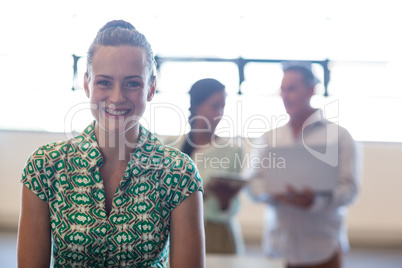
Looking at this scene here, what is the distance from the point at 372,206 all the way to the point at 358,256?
17.4 inches

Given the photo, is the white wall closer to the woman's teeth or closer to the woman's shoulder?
the woman's shoulder

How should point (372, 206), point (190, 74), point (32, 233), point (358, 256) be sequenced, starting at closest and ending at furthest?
1. point (32, 233)
2. point (358, 256)
3. point (190, 74)
4. point (372, 206)

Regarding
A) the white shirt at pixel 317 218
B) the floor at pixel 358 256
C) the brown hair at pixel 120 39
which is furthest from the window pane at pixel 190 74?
the brown hair at pixel 120 39

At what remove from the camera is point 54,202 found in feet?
2.75

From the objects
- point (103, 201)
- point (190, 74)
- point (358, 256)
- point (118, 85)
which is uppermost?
point (190, 74)

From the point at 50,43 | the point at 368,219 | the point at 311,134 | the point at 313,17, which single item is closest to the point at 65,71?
the point at 50,43

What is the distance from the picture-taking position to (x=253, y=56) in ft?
9.73

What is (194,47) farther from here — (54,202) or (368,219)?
Answer: (54,202)

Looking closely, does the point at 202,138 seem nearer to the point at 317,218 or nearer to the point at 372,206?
the point at 317,218

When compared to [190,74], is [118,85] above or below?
below

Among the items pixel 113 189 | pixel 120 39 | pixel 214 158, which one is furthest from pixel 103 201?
pixel 214 158

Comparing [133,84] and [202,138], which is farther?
[202,138]

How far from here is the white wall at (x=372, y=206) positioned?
303 cm

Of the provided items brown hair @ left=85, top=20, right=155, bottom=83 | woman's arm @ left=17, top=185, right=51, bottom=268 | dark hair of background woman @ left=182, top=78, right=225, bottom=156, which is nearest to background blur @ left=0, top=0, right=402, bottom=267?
dark hair of background woman @ left=182, top=78, right=225, bottom=156
